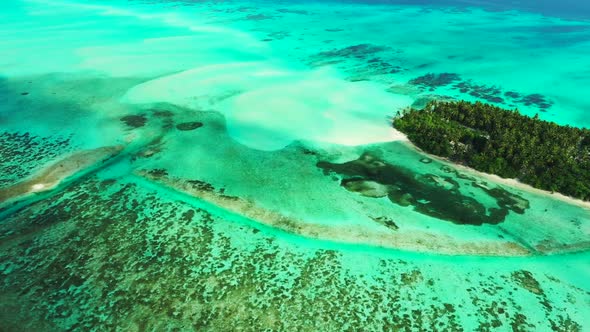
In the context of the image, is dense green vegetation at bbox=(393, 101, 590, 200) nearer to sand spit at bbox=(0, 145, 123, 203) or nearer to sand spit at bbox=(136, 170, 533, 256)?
sand spit at bbox=(136, 170, 533, 256)

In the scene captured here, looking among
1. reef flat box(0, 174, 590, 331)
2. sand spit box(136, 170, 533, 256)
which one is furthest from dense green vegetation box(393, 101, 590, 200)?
sand spit box(136, 170, 533, 256)

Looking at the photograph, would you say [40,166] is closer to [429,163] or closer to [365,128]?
[365,128]

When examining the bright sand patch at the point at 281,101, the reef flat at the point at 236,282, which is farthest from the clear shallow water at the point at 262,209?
the bright sand patch at the point at 281,101

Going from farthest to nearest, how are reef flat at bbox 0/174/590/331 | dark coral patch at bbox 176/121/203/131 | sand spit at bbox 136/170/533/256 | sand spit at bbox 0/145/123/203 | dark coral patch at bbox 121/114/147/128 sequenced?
1. dark coral patch at bbox 121/114/147/128
2. dark coral patch at bbox 176/121/203/131
3. sand spit at bbox 0/145/123/203
4. sand spit at bbox 136/170/533/256
5. reef flat at bbox 0/174/590/331

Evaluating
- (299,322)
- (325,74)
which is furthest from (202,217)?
(325,74)

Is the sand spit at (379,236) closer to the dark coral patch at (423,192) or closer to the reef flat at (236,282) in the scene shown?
the reef flat at (236,282)

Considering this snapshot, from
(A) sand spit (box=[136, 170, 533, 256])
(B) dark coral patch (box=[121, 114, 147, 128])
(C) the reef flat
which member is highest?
(B) dark coral patch (box=[121, 114, 147, 128])

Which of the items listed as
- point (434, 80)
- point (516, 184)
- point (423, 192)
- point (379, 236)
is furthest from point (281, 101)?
Answer: point (516, 184)
